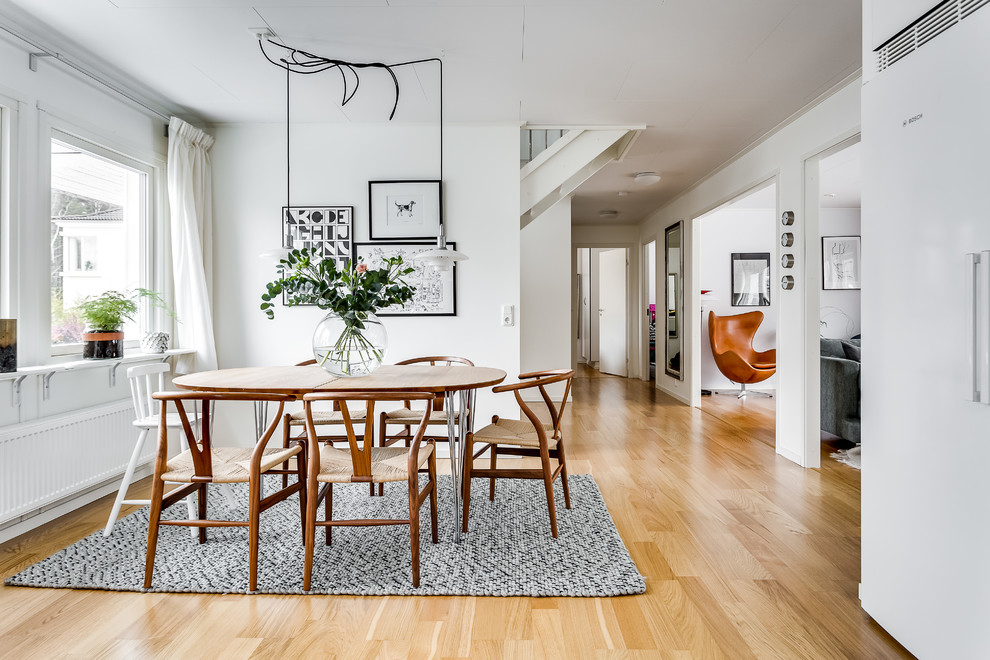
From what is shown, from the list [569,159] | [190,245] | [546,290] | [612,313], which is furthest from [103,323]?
[612,313]

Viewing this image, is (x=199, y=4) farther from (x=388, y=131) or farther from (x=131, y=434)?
(x=131, y=434)

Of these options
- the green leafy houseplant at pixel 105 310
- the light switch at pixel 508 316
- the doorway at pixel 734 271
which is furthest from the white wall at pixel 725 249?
the green leafy houseplant at pixel 105 310

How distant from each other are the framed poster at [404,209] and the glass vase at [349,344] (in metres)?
1.62

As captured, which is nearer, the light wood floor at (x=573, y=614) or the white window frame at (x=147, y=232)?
the light wood floor at (x=573, y=614)

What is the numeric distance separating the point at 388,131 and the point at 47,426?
2.75 meters

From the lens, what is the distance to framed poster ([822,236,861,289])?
715 cm

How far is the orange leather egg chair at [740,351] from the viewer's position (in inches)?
258

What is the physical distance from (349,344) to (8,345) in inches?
59.9

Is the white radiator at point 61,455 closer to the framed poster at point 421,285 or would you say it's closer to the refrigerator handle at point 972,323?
the framed poster at point 421,285

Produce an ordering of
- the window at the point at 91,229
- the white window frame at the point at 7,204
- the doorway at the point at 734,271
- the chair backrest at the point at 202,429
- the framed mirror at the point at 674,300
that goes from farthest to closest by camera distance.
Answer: the doorway at the point at 734,271 → the framed mirror at the point at 674,300 → the window at the point at 91,229 → the white window frame at the point at 7,204 → the chair backrest at the point at 202,429

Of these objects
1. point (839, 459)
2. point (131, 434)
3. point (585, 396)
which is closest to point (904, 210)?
point (839, 459)

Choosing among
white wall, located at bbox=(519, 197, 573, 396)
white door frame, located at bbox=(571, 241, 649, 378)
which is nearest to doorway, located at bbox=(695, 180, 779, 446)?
white door frame, located at bbox=(571, 241, 649, 378)

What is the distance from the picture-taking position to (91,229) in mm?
3234

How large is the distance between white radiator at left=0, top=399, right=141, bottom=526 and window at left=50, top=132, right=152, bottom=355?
1.44 ft
